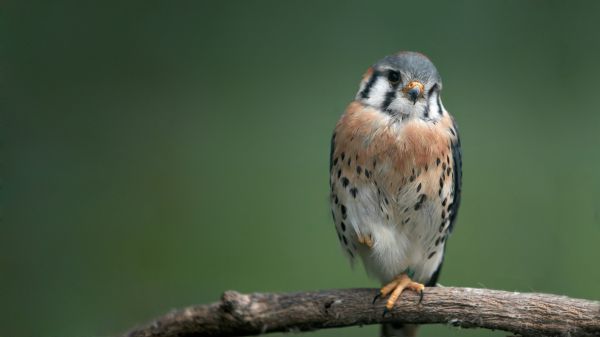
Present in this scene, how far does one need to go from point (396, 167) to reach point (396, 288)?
1.50 ft

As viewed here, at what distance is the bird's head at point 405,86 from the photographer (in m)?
2.40

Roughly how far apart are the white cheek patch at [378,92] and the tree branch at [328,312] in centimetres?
70

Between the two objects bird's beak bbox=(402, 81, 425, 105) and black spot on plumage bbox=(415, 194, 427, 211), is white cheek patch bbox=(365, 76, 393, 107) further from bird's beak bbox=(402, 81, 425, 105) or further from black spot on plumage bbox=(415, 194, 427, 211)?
black spot on plumage bbox=(415, 194, 427, 211)

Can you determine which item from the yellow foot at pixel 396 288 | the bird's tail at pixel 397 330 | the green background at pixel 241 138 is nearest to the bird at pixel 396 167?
the yellow foot at pixel 396 288

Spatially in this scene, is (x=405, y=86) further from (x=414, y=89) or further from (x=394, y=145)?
(x=394, y=145)

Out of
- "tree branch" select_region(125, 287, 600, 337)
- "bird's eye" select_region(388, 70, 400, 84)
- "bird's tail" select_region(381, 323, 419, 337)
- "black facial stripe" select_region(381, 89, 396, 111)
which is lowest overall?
"bird's tail" select_region(381, 323, 419, 337)

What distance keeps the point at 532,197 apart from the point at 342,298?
6.65ft

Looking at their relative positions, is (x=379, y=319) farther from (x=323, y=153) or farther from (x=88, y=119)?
(x=88, y=119)

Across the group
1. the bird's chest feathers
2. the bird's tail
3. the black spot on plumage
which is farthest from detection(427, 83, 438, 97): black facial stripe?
the bird's tail

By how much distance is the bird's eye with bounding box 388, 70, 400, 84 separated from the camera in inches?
96.3

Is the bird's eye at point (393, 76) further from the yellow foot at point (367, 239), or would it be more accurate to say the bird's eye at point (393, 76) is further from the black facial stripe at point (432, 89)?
the yellow foot at point (367, 239)

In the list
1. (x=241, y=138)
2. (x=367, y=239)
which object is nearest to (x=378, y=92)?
(x=367, y=239)

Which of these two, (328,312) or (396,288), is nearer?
(328,312)

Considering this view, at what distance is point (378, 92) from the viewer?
99.4 inches
